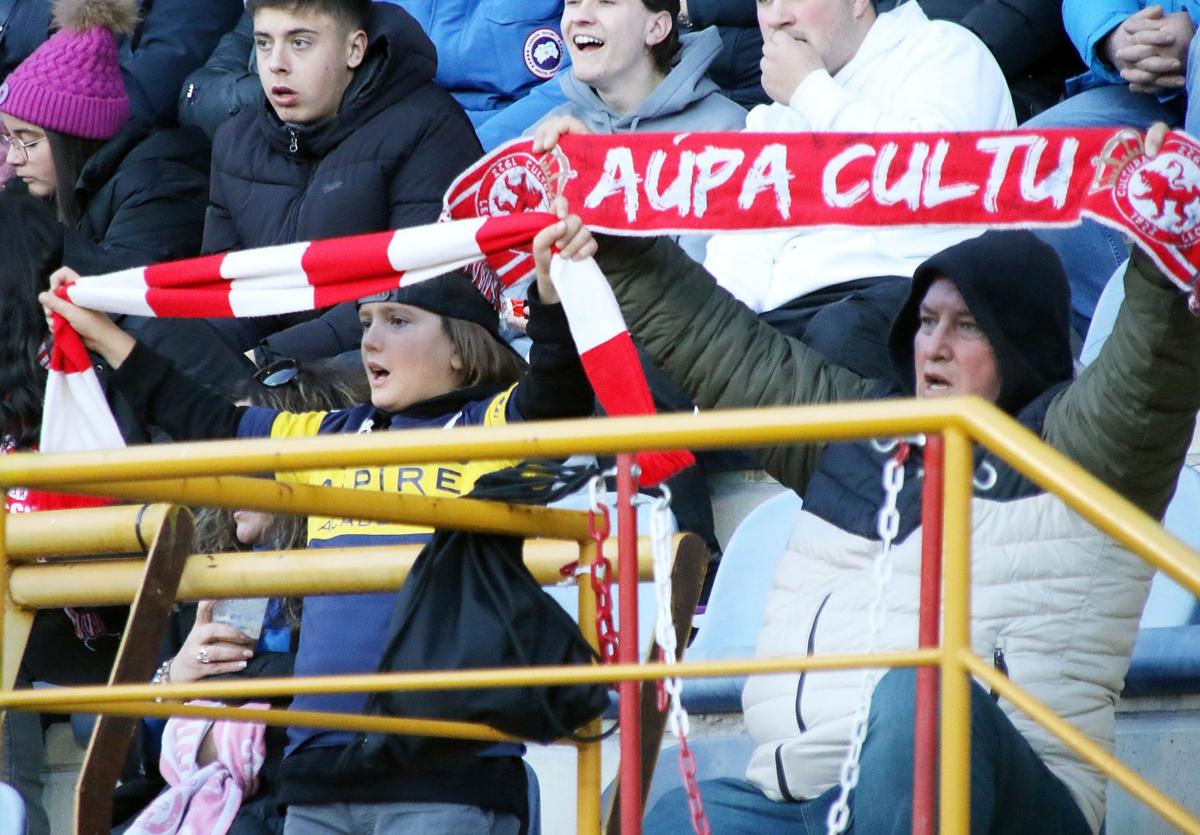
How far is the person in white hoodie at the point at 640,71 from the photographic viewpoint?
550 cm

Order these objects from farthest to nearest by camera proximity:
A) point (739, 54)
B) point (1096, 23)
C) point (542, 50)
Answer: point (542, 50) → point (739, 54) → point (1096, 23)

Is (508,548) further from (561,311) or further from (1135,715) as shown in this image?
(1135,715)

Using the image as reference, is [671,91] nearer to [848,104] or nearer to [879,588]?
[848,104]

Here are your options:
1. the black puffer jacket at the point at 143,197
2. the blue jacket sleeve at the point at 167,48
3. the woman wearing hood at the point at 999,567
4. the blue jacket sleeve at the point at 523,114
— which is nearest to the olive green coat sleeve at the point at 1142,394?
the woman wearing hood at the point at 999,567

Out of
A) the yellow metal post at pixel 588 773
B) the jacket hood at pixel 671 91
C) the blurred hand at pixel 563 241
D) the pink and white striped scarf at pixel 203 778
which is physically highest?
the jacket hood at pixel 671 91

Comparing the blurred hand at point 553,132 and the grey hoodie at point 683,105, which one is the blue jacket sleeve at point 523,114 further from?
the blurred hand at point 553,132

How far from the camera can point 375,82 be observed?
604cm

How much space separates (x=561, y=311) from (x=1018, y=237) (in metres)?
0.91

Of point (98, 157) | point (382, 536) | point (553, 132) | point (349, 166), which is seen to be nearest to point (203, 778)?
point (382, 536)

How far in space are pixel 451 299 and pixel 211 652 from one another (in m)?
0.96


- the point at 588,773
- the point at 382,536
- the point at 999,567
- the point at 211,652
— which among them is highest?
the point at 999,567

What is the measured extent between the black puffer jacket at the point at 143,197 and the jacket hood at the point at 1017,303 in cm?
372

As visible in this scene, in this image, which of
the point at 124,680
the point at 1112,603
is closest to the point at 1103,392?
the point at 1112,603

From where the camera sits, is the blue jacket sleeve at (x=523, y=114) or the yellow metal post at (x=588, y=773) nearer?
the yellow metal post at (x=588, y=773)
